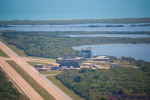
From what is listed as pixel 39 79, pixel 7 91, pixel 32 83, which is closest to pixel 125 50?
pixel 39 79

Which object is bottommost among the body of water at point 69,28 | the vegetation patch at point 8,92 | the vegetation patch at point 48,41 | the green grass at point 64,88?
the green grass at point 64,88

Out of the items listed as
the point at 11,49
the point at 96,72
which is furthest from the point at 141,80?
the point at 11,49

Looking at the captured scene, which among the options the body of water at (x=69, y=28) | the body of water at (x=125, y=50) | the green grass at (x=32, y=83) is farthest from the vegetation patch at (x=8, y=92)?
the body of water at (x=69, y=28)

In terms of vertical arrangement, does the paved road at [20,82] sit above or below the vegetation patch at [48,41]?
below

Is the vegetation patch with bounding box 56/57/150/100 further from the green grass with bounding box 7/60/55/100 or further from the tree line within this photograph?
the tree line

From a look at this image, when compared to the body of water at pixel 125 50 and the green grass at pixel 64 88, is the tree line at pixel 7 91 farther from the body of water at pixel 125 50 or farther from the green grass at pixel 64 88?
the body of water at pixel 125 50

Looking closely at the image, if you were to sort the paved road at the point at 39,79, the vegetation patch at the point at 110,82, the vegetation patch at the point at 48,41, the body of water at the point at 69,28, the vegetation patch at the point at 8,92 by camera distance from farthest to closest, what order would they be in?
1. the body of water at the point at 69,28
2. the vegetation patch at the point at 48,41
3. the paved road at the point at 39,79
4. the vegetation patch at the point at 110,82
5. the vegetation patch at the point at 8,92

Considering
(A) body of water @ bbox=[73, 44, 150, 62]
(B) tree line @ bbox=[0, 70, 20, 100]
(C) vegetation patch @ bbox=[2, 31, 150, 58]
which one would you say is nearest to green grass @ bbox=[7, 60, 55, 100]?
(B) tree line @ bbox=[0, 70, 20, 100]
